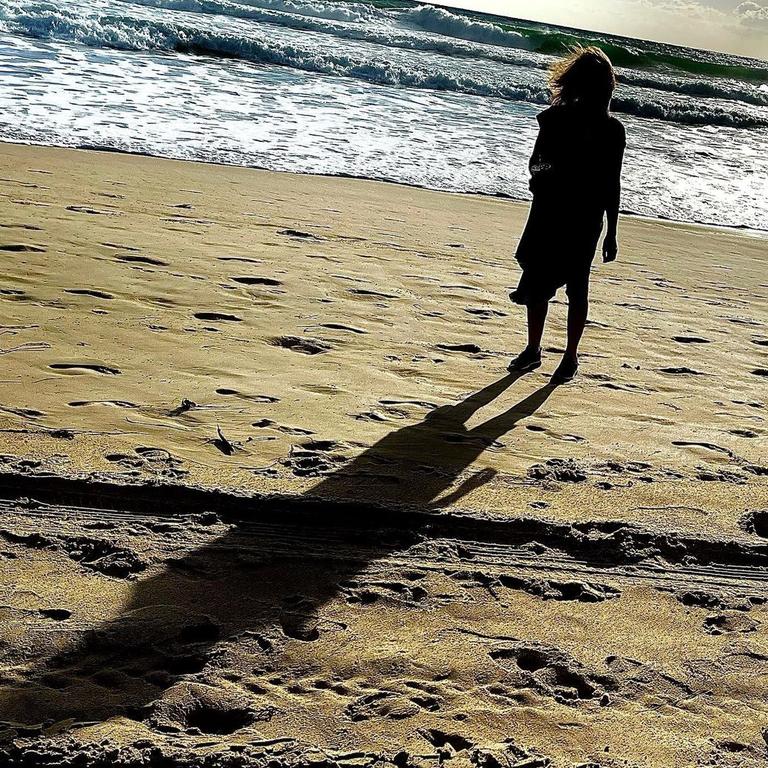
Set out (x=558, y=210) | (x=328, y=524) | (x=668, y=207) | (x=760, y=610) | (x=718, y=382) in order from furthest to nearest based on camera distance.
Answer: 1. (x=668, y=207)
2. (x=718, y=382)
3. (x=558, y=210)
4. (x=328, y=524)
5. (x=760, y=610)

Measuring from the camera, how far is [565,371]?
15.1 feet

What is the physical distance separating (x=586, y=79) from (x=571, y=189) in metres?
0.54

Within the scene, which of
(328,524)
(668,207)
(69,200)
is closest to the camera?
(328,524)

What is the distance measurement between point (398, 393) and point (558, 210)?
1.32m

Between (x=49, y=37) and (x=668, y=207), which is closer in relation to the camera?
(x=668, y=207)

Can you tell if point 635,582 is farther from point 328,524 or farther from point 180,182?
point 180,182

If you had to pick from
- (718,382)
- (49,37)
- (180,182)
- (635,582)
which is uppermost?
(49,37)

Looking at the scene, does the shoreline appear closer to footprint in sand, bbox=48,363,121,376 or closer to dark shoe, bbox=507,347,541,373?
dark shoe, bbox=507,347,541,373

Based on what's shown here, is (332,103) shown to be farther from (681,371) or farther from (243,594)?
(243,594)

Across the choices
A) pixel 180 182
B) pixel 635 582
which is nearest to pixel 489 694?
pixel 635 582

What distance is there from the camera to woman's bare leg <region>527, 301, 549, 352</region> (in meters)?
4.64

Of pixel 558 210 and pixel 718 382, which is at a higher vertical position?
pixel 558 210

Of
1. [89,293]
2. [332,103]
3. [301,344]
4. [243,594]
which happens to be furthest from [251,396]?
[332,103]

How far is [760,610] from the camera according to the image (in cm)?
280
